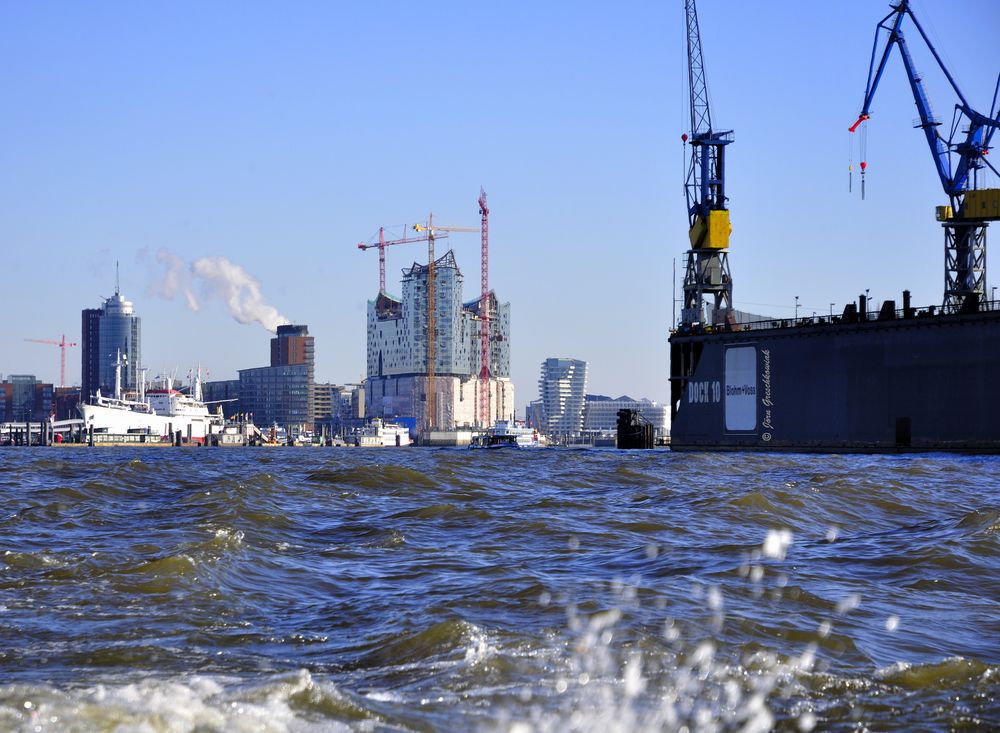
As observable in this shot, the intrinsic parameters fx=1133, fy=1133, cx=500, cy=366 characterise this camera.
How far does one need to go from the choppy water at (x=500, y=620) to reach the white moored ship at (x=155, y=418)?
157946mm

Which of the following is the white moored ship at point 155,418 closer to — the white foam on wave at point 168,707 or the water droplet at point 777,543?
the water droplet at point 777,543

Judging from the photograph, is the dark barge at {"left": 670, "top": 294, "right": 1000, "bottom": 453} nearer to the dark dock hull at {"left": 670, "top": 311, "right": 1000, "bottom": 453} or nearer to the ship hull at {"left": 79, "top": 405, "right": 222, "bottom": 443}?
the dark dock hull at {"left": 670, "top": 311, "right": 1000, "bottom": 453}

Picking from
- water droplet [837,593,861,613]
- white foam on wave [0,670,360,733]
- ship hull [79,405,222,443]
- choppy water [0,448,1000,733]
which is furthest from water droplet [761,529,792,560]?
ship hull [79,405,222,443]

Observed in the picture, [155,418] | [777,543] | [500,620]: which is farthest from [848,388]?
[155,418]

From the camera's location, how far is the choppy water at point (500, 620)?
7.41 m

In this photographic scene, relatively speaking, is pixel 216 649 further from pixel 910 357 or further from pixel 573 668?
pixel 910 357

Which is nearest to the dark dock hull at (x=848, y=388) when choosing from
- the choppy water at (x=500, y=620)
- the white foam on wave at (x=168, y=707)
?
the choppy water at (x=500, y=620)

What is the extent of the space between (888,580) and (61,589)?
9231 millimetres

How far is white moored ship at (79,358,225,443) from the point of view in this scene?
171500 millimetres

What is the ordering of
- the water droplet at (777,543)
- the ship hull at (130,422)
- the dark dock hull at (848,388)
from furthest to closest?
the ship hull at (130,422)
the dark dock hull at (848,388)
the water droplet at (777,543)

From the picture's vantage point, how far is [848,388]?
195ft

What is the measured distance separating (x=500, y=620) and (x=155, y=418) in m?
173

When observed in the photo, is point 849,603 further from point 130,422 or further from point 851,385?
point 130,422

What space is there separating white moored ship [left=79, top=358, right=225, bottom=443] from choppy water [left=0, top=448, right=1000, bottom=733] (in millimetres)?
157946
